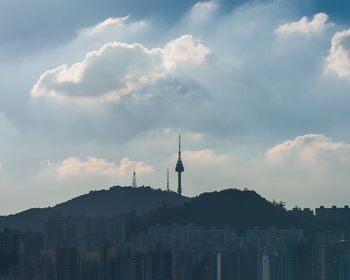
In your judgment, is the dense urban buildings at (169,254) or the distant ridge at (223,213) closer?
the dense urban buildings at (169,254)

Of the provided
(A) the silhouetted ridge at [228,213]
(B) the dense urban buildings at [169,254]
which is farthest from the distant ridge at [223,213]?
(B) the dense urban buildings at [169,254]

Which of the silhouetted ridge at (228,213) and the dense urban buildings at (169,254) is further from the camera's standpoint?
the silhouetted ridge at (228,213)

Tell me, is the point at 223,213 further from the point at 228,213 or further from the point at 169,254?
the point at 169,254

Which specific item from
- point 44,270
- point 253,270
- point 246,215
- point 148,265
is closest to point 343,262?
point 253,270

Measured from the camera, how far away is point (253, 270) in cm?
12512

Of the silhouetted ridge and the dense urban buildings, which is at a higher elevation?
the silhouetted ridge

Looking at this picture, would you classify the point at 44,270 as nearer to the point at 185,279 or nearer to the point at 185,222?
the point at 185,279

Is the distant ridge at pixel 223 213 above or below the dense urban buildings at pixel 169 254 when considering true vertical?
above

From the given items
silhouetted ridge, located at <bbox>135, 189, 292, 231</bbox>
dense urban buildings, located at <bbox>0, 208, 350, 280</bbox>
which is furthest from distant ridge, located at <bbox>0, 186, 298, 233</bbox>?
dense urban buildings, located at <bbox>0, 208, 350, 280</bbox>

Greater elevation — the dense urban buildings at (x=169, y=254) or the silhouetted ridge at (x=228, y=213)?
the silhouetted ridge at (x=228, y=213)

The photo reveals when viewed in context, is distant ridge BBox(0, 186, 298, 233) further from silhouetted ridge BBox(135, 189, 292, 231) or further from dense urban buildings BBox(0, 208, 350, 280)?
dense urban buildings BBox(0, 208, 350, 280)

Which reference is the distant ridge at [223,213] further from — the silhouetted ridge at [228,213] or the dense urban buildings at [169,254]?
the dense urban buildings at [169,254]

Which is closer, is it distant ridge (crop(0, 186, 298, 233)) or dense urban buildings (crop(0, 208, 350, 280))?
dense urban buildings (crop(0, 208, 350, 280))

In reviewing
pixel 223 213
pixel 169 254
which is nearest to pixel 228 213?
pixel 223 213
